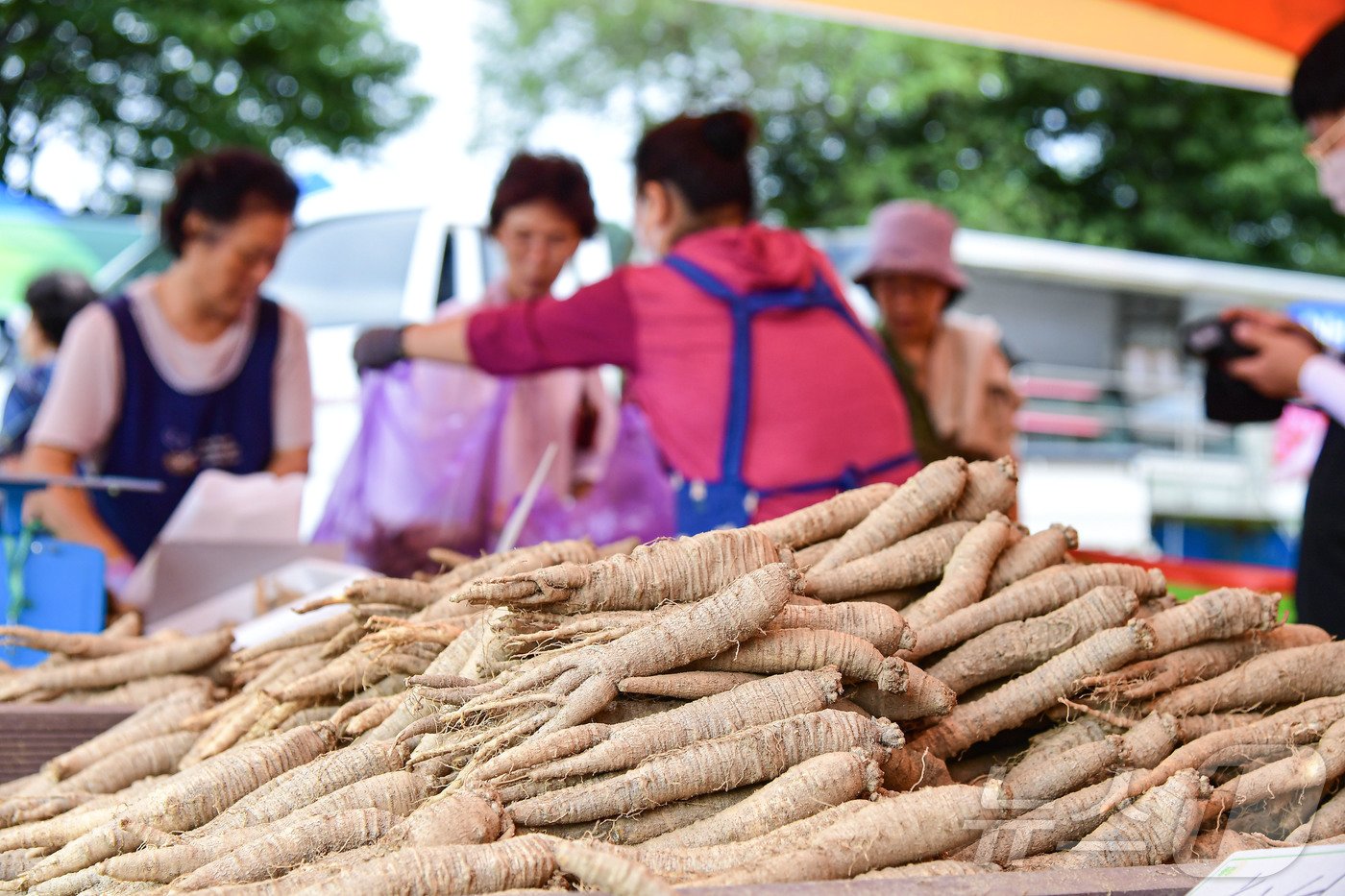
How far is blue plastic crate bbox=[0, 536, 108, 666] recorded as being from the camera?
256 centimetres

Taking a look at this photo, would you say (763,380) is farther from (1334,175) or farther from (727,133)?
(1334,175)

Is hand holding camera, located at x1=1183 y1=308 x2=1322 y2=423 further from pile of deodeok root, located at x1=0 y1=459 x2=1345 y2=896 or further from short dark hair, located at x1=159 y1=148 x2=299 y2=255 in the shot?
short dark hair, located at x1=159 y1=148 x2=299 y2=255

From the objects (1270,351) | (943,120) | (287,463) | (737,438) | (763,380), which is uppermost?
(943,120)

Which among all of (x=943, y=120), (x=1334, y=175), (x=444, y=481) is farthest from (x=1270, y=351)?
(x=943, y=120)

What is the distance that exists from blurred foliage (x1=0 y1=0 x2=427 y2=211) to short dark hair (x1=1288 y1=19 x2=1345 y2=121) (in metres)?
10.5

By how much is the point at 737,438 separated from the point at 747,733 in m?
1.55

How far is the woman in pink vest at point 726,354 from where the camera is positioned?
9.15 feet

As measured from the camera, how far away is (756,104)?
647 inches

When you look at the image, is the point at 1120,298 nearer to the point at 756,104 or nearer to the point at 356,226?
the point at 756,104

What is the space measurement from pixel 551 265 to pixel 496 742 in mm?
2995

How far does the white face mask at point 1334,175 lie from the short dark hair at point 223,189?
280 centimetres

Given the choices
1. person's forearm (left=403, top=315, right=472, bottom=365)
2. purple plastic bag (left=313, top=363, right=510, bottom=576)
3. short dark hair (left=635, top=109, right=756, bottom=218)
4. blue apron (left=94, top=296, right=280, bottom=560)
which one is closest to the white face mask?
short dark hair (left=635, top=109, right=756, bottom=218)

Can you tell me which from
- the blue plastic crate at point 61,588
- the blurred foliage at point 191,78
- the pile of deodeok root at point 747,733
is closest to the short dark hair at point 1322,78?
the pile of deodeok root at point 747,733

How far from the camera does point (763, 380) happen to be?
2793mm
